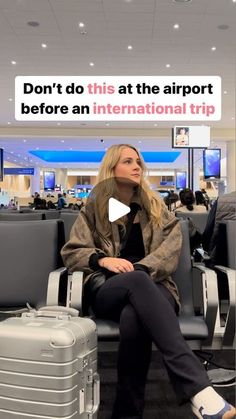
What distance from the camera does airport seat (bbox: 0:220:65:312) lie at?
2.25 metres

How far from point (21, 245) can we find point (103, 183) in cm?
57

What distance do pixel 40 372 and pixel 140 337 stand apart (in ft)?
1.51

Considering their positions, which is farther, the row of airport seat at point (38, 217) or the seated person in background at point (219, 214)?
the row of airport seat at point (38, 217)

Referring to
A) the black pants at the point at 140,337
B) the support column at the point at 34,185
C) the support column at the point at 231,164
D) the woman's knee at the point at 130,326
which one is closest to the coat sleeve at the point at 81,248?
the black pants at the point at 140,337

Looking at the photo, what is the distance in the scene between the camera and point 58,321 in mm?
1467

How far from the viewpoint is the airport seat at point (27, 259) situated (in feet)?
7.37

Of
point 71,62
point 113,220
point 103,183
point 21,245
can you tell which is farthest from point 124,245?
point 71,62

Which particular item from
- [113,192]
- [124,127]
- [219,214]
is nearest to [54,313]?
[113,192]

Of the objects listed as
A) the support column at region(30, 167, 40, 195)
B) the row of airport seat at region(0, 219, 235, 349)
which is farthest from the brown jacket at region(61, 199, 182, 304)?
the support column at region(30, 167, 40, 195)

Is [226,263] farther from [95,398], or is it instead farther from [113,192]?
[95,398]

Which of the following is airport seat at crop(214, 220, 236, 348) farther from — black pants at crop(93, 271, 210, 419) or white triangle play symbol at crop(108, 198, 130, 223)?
white triangle play symbol at crop(108, 198, 130, 223)

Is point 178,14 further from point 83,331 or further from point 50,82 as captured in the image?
point 83,331

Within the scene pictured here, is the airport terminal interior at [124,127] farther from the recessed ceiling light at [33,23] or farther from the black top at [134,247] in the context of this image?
the black top at [134,247]

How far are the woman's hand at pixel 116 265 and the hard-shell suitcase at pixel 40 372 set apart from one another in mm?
504
